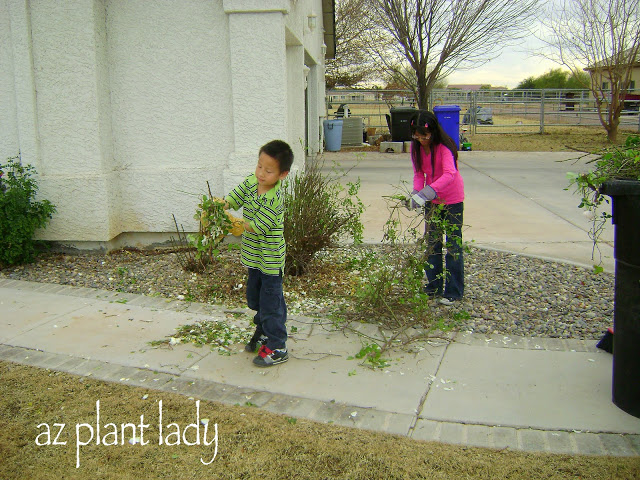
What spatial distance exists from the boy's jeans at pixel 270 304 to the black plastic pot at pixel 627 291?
2027 mm

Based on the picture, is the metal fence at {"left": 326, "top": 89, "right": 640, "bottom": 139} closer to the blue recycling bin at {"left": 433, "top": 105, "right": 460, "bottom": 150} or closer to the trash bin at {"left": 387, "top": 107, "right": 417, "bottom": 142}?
the trash bin at {"left": 387, "top": 107, "right": 417, "bottom": 142}

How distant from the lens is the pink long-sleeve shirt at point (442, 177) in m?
4.98

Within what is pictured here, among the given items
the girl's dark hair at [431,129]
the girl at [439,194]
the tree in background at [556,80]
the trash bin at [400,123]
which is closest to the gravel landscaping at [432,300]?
the girl at [439,194]

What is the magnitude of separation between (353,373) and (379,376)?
169mm

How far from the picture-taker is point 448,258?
Answer: 5285 millimetres

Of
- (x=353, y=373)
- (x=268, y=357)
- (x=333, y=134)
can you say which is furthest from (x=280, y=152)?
(x=333, y=134)

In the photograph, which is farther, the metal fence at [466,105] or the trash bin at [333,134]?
the metal fence at [466,105]

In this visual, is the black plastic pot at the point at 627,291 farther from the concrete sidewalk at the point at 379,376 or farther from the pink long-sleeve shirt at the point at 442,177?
the pink long-sleeve shirt at the point at 442,177

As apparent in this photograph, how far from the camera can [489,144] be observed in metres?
20.6

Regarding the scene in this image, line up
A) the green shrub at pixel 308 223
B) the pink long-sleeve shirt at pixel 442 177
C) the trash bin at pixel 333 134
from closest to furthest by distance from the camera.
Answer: the pink long-sleeve shirt at pixel 442 177
the green shrub at pixel 308 223
the trash bin at pixel 333 134

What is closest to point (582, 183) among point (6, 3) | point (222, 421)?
point (222, 421)

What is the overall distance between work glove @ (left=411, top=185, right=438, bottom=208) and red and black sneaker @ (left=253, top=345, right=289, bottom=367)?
5.25ft

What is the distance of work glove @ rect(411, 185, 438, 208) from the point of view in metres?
4.88

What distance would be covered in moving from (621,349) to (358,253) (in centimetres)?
355
